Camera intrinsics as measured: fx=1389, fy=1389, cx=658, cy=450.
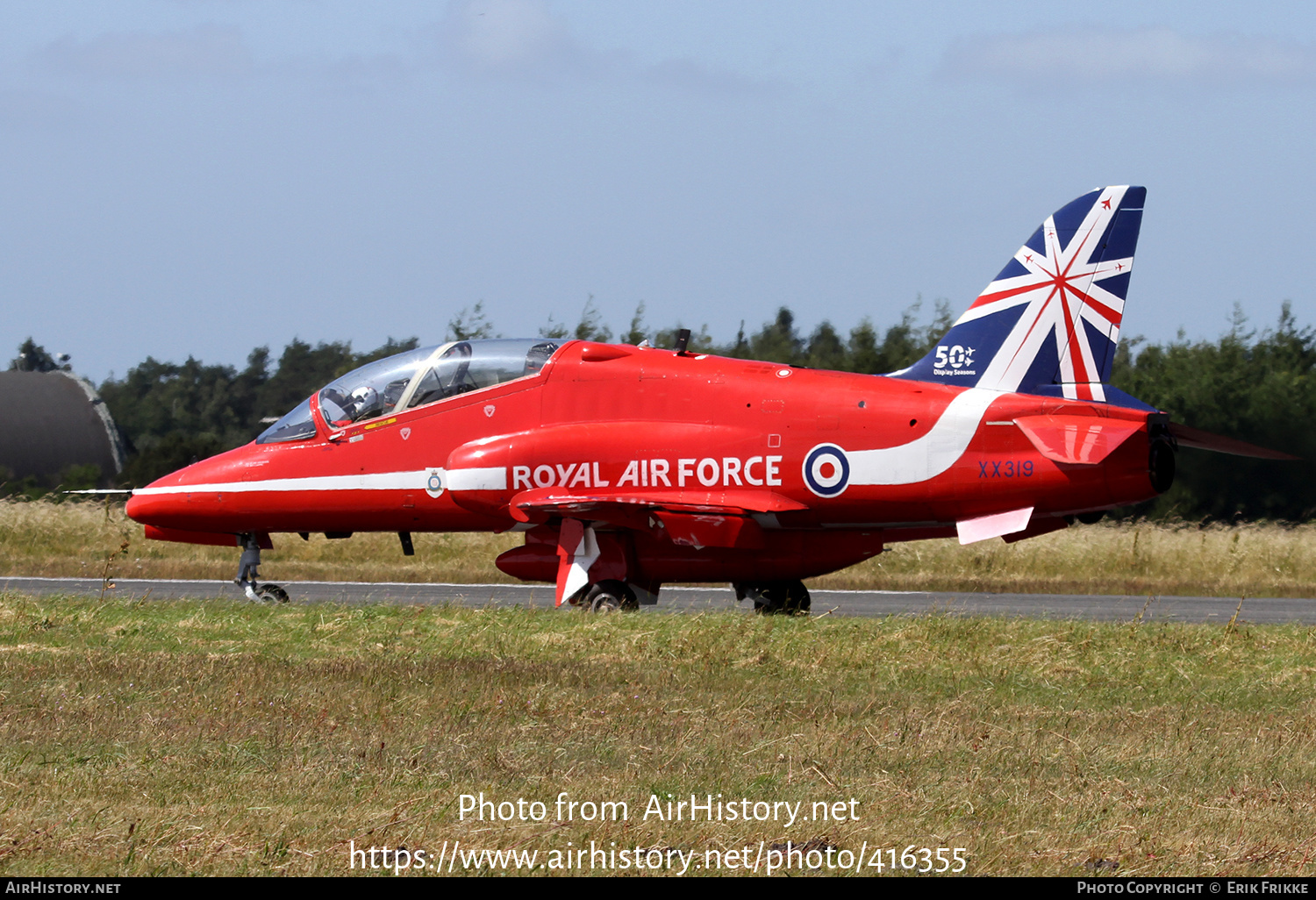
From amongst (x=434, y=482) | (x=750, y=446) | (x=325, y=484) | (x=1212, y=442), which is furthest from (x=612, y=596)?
(x=1212, y=442)

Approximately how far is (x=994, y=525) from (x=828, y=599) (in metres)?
5.11

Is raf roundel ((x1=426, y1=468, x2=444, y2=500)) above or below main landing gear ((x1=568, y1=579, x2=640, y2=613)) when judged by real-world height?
above

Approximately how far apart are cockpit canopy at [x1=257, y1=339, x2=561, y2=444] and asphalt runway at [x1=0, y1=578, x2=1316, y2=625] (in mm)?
2380

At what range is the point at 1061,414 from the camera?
48.3ft

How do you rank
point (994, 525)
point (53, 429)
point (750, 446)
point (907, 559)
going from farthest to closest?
point (53, 429), point (907, 559), point (750, 446), point (994, 525)

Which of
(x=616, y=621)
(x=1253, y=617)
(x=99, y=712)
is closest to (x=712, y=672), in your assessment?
(x=616, y=621)

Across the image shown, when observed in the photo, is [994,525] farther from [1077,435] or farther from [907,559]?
[907,559]

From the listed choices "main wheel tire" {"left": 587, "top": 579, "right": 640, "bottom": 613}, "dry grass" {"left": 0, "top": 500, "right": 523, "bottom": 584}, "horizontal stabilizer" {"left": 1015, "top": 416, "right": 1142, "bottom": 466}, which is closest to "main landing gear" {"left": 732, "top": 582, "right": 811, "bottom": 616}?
"main wheel tire" {"left": 587, "top": 579, "right": 640, "bottom": 613}

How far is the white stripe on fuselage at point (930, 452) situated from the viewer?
15.0m

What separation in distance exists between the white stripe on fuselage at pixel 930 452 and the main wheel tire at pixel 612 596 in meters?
2.85

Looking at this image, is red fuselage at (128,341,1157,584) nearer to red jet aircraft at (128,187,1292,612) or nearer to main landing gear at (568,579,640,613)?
red jet aircraft at (128,187,1292,612)

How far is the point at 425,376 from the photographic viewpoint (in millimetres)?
16859

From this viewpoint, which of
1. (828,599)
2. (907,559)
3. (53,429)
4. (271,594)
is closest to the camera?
(271,594)

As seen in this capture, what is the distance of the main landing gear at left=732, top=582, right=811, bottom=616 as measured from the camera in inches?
665
